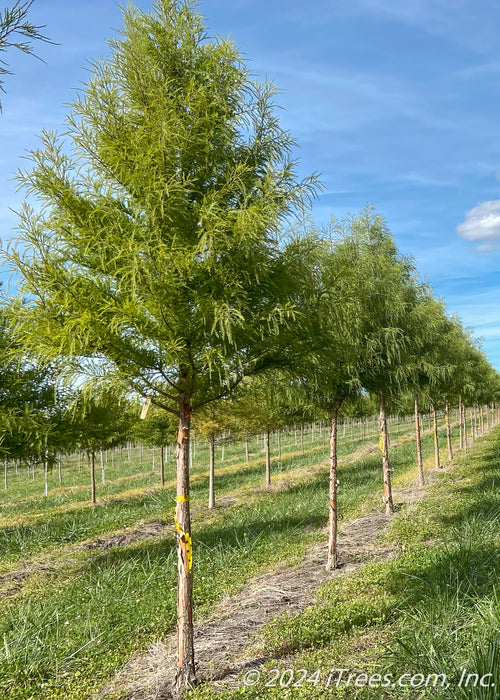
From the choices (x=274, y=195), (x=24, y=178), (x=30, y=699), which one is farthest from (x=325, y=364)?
(x=30, y=699)

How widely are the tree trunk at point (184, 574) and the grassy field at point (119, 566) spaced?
1.14m

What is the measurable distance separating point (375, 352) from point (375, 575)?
439 cm

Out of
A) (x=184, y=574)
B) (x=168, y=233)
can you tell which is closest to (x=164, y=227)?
(x=168, y=233)

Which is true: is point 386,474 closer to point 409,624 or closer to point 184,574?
point 409,624

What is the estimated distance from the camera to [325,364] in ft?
20.2

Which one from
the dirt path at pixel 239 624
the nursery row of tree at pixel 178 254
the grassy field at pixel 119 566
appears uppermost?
the nursery row of tree at pixel 178 254

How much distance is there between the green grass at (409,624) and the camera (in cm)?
407

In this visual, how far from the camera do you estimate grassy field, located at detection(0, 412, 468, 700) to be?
5.97m

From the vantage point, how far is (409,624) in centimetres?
521

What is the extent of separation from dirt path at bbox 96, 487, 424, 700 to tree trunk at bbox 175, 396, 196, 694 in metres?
0.25

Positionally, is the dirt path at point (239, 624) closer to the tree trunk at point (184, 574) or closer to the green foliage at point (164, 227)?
the tree trunk at point (184, 574)

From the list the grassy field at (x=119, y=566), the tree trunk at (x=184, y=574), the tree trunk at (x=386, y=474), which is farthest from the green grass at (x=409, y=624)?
the tree trunk at (x=386, y=474)

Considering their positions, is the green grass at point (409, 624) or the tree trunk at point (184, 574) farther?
the tree trunk at point (184, 574)

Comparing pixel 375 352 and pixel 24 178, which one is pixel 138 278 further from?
pixel 375 352
